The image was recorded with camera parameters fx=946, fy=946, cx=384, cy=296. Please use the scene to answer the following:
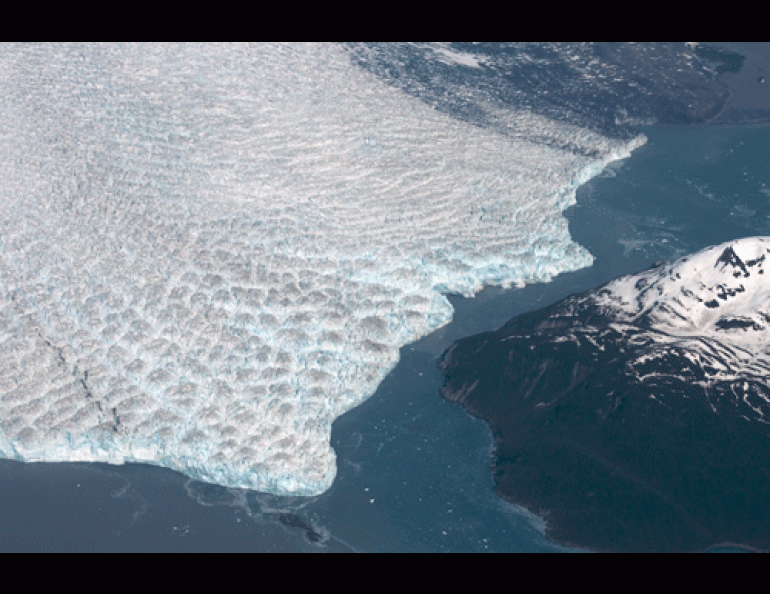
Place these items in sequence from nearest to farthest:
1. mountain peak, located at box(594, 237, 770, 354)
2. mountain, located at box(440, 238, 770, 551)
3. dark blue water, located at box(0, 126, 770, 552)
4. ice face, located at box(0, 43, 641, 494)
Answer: dark blue water, located at box(0, 126, 770, 552), mountain, located at box(440, 238, 770, 551), ice face, located at box(0, 43, 641, 494), mountain peak, located at box(594, 237, 770, 354)

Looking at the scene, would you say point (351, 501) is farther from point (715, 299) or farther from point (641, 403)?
point (715, 299)

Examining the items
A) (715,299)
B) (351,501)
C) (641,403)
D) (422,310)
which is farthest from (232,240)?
(715,299)

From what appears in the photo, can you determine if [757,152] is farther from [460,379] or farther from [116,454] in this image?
[116,454]

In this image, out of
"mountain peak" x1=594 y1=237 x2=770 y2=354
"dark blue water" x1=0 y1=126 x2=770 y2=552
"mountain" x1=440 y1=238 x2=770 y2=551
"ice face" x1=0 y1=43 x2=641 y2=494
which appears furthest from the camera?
"mountain peak" x1=594 y1=237 x2=770 y2=354

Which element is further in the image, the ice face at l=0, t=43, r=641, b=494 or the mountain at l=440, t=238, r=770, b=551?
the ice face at l=0, t=43, r=641, b=494

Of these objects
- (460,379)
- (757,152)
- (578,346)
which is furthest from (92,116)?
(757,152)

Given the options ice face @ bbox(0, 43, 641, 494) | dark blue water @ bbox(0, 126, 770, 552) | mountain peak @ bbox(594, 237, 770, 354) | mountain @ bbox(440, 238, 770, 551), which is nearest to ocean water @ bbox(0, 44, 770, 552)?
dark blue water @ bbox(0, 126, 770, 552)

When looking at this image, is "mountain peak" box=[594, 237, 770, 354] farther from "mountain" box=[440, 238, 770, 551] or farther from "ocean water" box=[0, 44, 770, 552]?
"ocean water" box=[0, 44, 770, 552]
